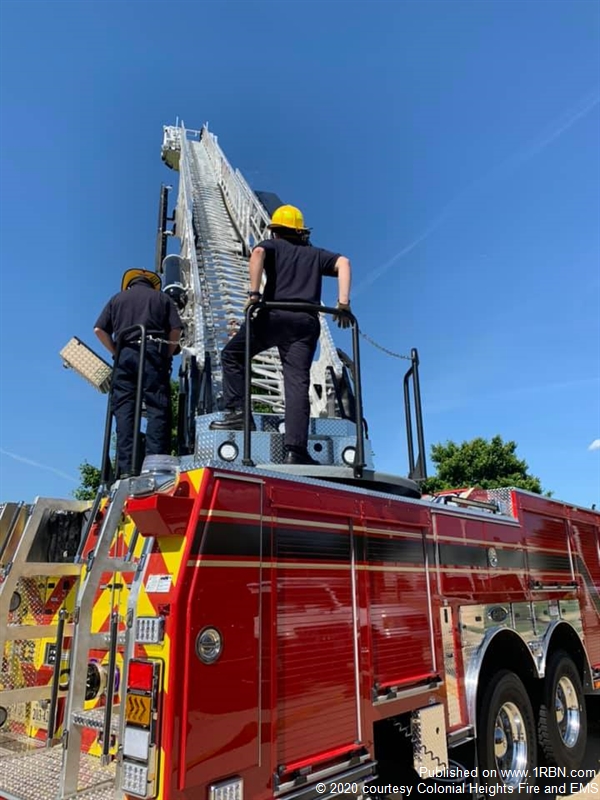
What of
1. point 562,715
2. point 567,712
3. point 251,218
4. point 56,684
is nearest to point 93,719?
point 56,684

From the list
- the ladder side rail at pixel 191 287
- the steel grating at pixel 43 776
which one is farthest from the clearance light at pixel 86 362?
the steel grating at pixel 43 776

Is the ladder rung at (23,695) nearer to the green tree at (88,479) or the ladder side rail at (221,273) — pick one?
the ladder side rail at (221,273)

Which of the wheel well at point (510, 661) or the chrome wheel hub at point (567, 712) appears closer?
the wheel well at point (510, 661)

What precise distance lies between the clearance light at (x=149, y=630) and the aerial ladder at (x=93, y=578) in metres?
0.01

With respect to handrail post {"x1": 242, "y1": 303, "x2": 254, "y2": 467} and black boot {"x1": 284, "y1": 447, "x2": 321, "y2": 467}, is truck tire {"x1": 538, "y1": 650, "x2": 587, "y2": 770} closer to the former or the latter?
black boot {"x1": 284, "y1": 447, "x2": 321, "y2": 467}

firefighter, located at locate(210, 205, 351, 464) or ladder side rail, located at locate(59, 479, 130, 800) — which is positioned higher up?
firefighter, located at locate(210, 205, 351, 464)

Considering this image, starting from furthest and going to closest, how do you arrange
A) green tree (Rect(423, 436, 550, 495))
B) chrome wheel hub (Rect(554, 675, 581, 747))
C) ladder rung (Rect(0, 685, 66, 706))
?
1. green tree (Rect(423, 436, 550, 495))
2. chrome wheel hub (Rect(554, 675, 581, 747))
3. ladder rung (Rect(0, 685, 66, 706))

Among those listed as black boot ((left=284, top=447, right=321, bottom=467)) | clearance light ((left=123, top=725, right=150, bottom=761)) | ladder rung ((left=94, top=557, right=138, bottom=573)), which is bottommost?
clearance light ((left=123, top=725, right=150, bottom=761))

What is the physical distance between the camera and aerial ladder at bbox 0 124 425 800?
8.89 feet

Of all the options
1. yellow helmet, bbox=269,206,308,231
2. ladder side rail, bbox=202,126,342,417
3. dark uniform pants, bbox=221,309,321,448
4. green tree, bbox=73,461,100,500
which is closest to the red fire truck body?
dark uniform pants, bbox=221,309,321,448

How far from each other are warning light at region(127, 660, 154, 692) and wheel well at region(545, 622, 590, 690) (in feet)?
15.1

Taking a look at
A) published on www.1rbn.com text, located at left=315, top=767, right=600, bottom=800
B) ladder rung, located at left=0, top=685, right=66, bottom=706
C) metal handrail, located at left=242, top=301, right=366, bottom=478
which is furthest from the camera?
metal handrail, located at left=242, top=301, right=366, bottom=478

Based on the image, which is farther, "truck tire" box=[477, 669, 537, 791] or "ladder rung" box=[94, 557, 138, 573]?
"truck tire" box=[477, 669, 537, 791]

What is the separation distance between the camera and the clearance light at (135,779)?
7.78 feet
